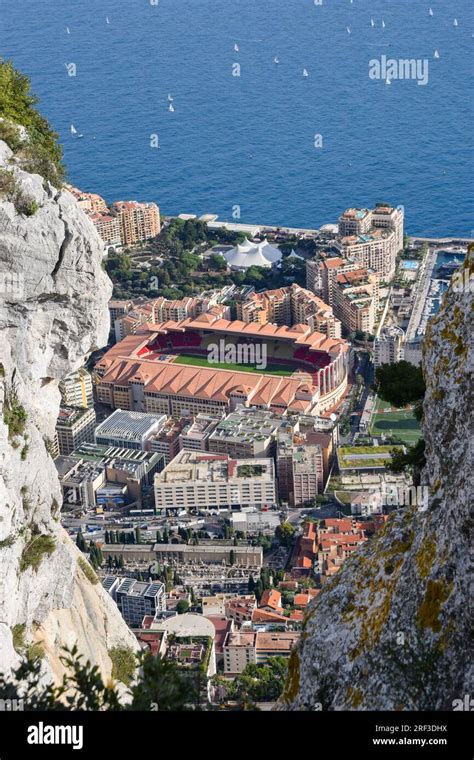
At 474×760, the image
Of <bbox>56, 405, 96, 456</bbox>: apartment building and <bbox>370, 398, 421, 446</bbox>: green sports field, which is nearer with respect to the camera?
<bbox>370, 398, 421, 446</bbox>: green sports field

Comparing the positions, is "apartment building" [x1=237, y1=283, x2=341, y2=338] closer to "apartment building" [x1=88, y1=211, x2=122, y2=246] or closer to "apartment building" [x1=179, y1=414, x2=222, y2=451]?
"apartment building" [x1=179, y1=414, x2=222, y2=451]

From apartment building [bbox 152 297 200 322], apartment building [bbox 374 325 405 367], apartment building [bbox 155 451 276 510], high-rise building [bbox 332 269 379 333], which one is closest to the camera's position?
apartment building [bbox 155 451 276 510]

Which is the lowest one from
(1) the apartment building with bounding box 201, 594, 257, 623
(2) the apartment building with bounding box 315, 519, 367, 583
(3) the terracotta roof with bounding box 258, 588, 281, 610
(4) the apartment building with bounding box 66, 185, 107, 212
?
(1) the apartment building with bounding box 201, 594, 257, 623

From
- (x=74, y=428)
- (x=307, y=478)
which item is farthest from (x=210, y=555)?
(x=74, y=428)

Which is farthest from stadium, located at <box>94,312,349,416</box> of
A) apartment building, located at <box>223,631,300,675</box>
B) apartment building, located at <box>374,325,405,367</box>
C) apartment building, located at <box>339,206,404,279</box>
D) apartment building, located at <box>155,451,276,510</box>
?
apartment building, located at <box>223,631,300,675</box>
